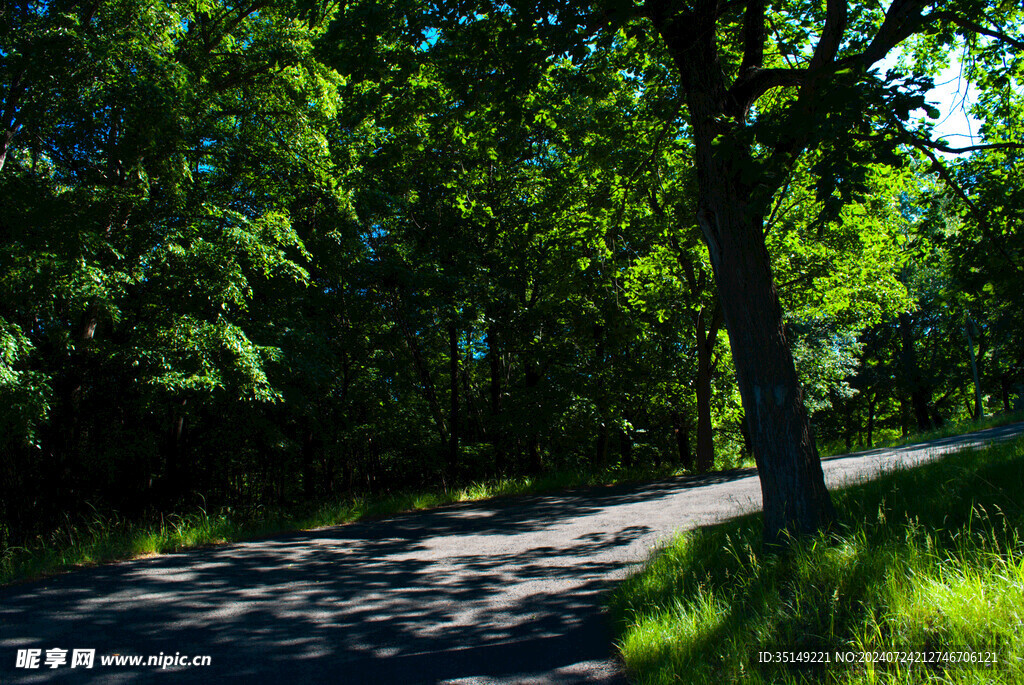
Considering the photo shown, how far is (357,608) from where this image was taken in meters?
5.15

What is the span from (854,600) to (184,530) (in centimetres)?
830

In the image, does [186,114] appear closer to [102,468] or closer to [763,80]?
[102,468]

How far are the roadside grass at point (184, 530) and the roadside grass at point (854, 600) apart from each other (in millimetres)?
6048

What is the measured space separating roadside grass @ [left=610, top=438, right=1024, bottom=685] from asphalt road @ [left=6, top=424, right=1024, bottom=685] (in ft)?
1.59

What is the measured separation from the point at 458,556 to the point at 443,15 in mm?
6047

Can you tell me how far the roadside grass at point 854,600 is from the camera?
2779 millimetres

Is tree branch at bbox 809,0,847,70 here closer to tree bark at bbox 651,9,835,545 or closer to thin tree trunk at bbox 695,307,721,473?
tree bark at bbox 651,9,835,545

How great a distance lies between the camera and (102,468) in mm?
13016

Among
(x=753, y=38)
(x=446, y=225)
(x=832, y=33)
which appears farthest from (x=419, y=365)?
(x=832, y=33)

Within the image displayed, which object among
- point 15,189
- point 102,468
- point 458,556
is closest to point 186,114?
point 15,189

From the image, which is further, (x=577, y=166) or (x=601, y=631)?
(x=577, y=166)

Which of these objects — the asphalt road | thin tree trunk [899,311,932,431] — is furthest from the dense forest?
thin tree trunk [899,311,932,431]

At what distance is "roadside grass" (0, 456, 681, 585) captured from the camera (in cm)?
675

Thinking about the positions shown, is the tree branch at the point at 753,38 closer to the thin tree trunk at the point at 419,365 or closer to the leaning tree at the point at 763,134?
the leaning tree at the point at 763,134
